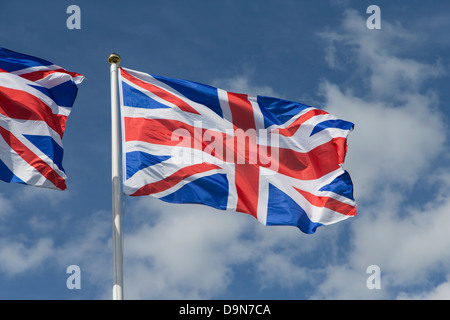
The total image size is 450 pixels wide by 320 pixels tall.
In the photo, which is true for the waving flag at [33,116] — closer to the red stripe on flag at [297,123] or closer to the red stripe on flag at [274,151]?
the red stripe on flag at [274,151]

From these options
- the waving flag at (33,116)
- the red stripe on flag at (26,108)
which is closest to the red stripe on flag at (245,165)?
the waving flag at (33,116)

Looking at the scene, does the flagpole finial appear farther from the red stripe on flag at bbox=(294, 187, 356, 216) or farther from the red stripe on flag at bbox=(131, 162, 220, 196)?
the red stripe on flag at bbox=(294, 187, 356, 216)

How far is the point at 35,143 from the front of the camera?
55.0 feet

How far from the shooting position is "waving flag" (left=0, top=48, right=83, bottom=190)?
1633 cm

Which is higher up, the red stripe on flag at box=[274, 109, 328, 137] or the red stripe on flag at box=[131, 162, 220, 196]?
the red stripe on flag at box=[274, 109, 328, 137]

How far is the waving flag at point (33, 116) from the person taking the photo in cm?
1633

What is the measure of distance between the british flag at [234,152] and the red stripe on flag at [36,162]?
1.38m

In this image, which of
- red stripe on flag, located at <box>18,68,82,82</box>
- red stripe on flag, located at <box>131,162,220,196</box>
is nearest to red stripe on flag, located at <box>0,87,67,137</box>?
red stripe on flag, located at <box>18,68,82,82</box>
